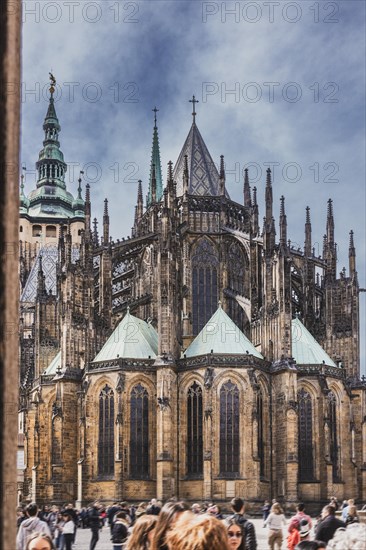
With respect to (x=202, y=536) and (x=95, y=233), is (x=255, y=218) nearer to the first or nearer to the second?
(x=95, y=233)

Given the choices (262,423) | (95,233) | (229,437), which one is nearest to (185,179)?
(95,233)

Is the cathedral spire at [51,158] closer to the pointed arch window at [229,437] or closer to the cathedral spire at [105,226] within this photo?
the cathedral spire at [105,226]

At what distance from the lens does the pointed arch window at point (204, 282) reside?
53719 millimetres

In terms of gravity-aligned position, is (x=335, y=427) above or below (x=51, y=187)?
below

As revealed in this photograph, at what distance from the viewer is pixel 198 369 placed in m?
46.5

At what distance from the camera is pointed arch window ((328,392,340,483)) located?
48.6 metres

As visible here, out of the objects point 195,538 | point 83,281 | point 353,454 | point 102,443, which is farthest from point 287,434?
point 195,538

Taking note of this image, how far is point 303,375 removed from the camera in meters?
48.3

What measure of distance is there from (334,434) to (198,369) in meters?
8.23

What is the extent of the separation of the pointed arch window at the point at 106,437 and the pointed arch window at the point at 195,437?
3718mm

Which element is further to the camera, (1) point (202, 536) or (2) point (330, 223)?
(2) point (330, 223)

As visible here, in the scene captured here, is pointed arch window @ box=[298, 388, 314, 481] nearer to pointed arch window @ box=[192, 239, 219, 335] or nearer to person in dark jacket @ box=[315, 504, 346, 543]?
pointed arch window @ box=[192, 239, 219, 335]

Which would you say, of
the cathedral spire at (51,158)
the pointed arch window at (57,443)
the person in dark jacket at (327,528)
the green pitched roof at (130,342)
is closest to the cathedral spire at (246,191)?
the green pitched roof at (130,342)

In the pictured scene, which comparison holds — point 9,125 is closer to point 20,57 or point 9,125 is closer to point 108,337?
point 20,57
